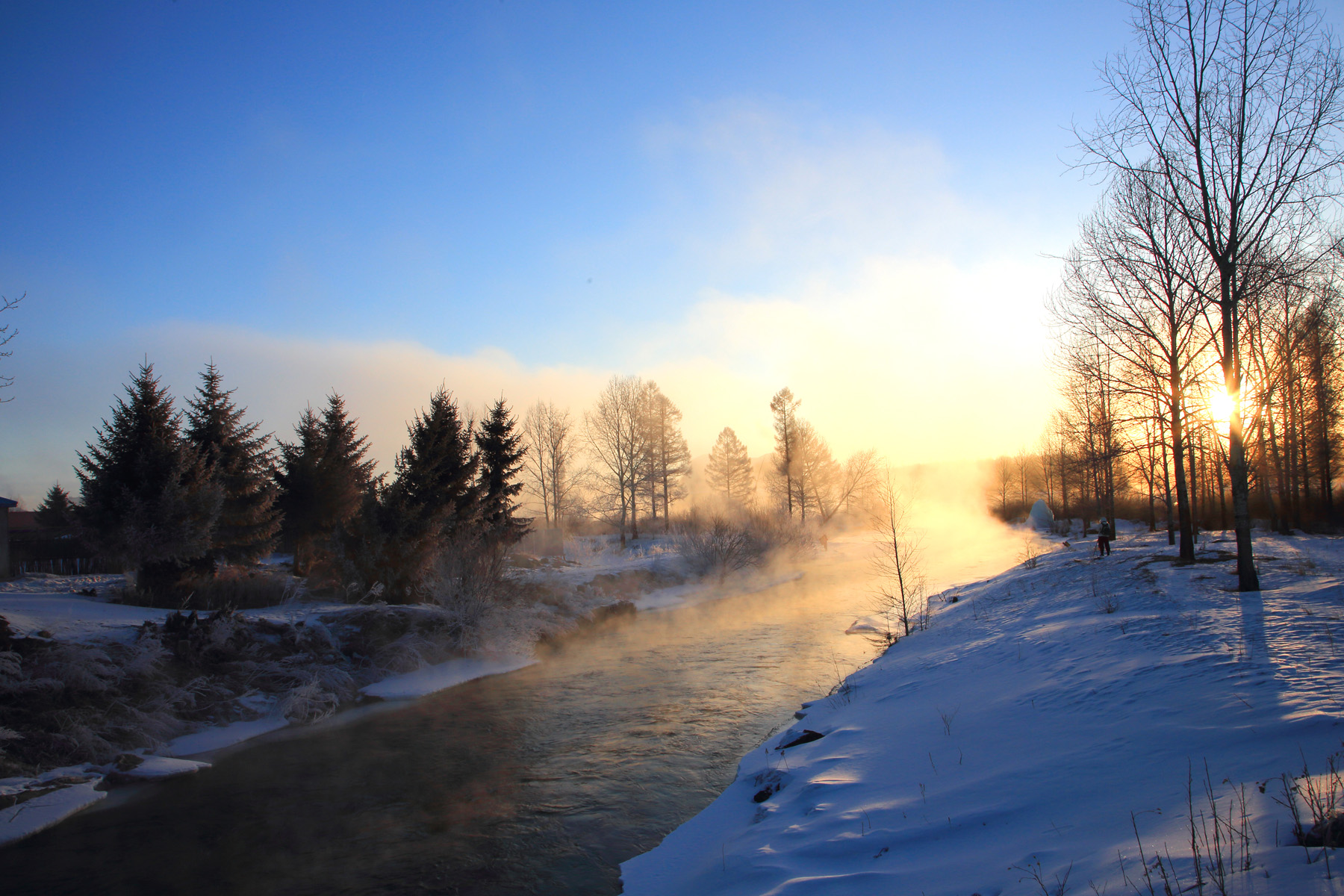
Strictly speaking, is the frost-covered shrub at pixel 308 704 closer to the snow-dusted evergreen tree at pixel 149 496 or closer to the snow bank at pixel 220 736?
the snow bank at pixel 220 736

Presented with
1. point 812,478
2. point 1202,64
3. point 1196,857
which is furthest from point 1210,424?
point 812,478

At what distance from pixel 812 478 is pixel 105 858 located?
186ft

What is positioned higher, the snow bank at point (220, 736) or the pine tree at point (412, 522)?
the pine tree at point (412, 522)

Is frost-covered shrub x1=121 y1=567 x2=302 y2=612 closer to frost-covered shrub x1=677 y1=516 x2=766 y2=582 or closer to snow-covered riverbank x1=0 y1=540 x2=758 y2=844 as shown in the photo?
snow-covered riverbank x1=0 y1=540 x2=758 y2=844

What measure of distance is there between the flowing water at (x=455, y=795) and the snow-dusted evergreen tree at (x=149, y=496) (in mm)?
7705

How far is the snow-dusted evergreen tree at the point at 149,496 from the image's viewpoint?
1641 centimetres

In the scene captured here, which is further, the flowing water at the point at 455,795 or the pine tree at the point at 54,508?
the pine tree at the point at 54,508

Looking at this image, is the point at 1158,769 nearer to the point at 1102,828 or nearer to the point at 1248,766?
the point at 1248,766

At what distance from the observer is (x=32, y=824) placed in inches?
322

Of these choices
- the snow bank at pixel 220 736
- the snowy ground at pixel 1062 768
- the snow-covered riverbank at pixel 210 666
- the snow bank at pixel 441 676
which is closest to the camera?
the snowy ground at pixel 1062 768


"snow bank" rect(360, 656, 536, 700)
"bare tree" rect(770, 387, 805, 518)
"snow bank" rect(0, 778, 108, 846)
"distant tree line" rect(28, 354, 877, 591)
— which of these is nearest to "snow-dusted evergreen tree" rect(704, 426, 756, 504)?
"bare tree" rect(770, 387, 805, 518)

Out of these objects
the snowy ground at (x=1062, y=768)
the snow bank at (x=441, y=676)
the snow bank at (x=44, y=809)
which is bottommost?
the snow bank at (x=441, y=676)

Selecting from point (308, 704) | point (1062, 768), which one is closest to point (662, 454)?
point (308, 704)

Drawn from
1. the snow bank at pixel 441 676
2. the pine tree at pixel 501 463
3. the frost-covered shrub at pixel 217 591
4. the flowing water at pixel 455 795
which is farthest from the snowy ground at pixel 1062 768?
the pine tree at pixel 501 463
